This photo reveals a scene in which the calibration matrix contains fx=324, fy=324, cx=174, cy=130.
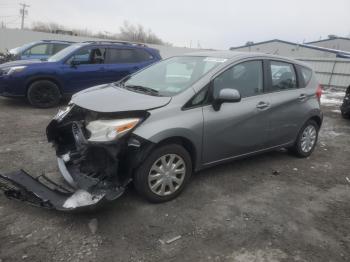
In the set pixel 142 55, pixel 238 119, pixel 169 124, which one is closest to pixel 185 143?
pixel 169 124

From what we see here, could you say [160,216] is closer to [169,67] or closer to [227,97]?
[227,97]

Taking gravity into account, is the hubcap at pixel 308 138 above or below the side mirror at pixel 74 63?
below

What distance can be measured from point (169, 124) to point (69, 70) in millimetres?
5692

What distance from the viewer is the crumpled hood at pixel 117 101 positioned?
134 inches

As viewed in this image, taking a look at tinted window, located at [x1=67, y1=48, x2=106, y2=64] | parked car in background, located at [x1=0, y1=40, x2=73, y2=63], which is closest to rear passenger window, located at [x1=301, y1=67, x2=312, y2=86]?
tinted window, located at [x1=67, y1=48, x2=106, y2=64]

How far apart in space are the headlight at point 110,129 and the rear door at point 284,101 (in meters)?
2.22

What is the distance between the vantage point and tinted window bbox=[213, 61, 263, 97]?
405 cm

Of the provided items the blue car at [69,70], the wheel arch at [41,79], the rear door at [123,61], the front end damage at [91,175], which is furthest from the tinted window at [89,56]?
the front end damage at [91,175]

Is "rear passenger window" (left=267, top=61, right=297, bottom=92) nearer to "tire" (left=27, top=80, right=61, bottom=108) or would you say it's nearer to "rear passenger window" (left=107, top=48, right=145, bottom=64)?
"rear passenger window" (left=107, top=48, right=145, bottom=64)

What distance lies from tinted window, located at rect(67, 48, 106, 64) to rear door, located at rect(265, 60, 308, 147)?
5419 millimetres

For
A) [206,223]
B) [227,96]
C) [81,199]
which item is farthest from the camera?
[227,96]

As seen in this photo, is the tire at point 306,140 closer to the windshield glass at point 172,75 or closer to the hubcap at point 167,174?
the windshield glass at point 172,75

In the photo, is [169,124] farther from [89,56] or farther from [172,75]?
[89,56]

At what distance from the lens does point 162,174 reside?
3.60 meters
